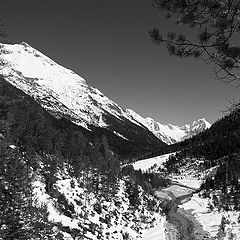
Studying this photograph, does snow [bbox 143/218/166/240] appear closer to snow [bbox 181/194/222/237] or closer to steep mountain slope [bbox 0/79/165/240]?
steep mountain slope [bbox 0/79/165/240]

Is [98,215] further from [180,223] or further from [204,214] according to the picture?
[204,214]

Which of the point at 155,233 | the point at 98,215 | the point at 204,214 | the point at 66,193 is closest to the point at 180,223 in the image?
the point at 155,233

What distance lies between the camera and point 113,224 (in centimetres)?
5916

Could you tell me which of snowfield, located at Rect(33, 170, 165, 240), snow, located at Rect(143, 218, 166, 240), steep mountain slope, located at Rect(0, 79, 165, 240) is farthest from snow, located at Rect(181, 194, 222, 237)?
steep mountain slope, located at Rect(0, 79, 165, 240)

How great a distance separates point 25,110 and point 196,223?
55246 millimetres

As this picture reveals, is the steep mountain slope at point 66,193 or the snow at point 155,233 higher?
the steep mountain slope at point 66,193

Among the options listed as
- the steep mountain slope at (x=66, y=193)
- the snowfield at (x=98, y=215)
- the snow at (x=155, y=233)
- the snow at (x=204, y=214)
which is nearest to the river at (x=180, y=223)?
the snow at (x=155, y=233)

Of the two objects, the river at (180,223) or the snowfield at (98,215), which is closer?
the snowfield at (98,215)

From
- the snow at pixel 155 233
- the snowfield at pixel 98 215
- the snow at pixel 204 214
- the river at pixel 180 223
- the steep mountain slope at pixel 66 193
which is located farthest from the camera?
the snow at pixel 204 214

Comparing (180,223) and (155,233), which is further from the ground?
(180,223)

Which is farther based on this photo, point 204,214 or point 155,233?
point 204,214

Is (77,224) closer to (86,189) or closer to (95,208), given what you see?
(95,208)

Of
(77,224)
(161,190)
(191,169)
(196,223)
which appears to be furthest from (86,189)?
(191,169)

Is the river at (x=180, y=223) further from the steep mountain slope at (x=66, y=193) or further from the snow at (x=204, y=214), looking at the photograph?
the steep mountain slope at (x=66, y=193)
